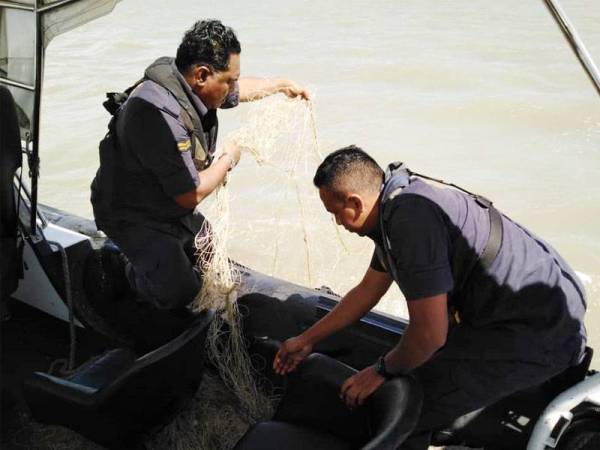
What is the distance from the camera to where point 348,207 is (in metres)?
2.21

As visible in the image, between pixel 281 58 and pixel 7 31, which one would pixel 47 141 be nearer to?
pixel 281 58

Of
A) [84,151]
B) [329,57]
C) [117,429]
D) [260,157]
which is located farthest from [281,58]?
[117,429]

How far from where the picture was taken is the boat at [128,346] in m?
2.28

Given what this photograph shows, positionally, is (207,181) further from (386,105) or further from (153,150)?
(386,105)

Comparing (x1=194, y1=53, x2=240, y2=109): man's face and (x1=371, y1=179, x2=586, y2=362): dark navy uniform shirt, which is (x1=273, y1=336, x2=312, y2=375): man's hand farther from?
(x1=194, y1=53, x2=240, y2=109): man's face

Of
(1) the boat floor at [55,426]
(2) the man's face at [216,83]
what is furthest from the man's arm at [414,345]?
(2) the man's face at [216,83]

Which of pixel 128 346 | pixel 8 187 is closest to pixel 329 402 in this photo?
pixel 128 346

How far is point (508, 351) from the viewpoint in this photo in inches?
91.2

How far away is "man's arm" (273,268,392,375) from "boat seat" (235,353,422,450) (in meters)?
0.12

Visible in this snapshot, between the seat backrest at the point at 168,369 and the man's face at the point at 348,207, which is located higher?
the man's face at the point at 348,207

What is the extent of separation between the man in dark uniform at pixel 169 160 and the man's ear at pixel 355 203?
0.90 metres

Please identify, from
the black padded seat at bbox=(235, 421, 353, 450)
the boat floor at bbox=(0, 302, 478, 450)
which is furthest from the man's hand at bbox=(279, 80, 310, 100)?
the black padded seat at bbox=(235, 421, 353, 450)

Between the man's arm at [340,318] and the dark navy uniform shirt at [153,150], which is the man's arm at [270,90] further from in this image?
the man's arm at [340,318]

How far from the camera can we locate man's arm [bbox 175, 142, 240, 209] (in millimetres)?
2904
